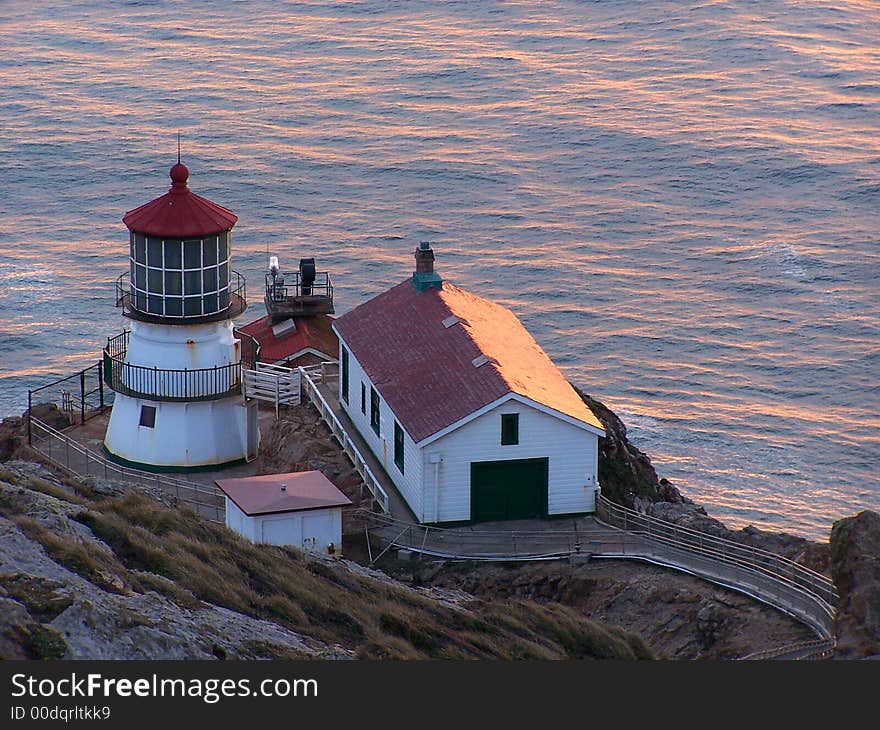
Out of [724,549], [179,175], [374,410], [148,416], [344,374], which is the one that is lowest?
[724,549]

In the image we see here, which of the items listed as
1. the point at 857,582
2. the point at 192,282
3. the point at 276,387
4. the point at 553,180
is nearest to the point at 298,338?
the point at 276,387

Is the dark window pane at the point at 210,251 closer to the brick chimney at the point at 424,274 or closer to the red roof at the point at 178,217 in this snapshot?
the red roof at the point at 178,217

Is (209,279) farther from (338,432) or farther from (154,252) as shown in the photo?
(338,432)

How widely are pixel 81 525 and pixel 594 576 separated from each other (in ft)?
37.0

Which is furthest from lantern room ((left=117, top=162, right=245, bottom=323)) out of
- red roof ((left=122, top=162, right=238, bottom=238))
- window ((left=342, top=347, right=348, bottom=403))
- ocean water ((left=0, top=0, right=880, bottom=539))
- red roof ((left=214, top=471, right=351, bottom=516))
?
ocean water ((left=0, top=0, right=880, bottom=539))

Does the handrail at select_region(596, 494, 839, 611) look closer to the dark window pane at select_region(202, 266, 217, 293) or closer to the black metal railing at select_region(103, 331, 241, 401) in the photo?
the black metal railing at select_region(103, 331, 241, 401)

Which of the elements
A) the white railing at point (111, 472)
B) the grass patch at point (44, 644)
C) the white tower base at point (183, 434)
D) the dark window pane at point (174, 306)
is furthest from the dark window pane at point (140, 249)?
the grass patch at point (44, 644)

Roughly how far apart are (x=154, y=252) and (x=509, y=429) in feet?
27.5

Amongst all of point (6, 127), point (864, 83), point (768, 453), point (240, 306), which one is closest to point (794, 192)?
point (864, 83)

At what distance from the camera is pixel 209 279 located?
113 feet

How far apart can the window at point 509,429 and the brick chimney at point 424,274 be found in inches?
251

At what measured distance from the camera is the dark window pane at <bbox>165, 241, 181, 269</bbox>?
111 feet

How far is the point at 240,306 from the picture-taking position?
35.6 meters

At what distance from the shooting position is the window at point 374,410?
3466 centimetres
